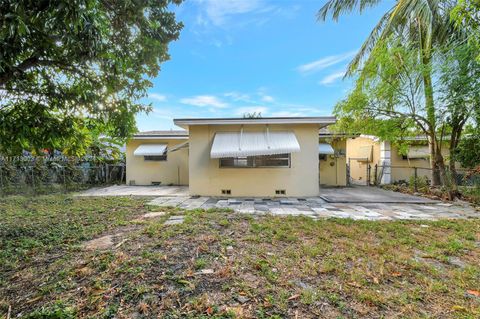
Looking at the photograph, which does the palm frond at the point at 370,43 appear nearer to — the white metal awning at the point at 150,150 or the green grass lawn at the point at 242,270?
the green grass lawn at the point at 242,270

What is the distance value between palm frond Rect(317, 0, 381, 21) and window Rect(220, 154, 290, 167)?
29.6 feet

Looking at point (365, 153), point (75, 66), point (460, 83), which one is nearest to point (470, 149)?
point (460, 83)

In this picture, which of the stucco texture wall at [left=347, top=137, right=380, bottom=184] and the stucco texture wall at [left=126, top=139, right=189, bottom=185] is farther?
the stucco texture wall at [left=347, top=137, right=380, bottom=184]

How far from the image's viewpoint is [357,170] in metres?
18.5

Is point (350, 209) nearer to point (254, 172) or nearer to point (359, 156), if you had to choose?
point (254, 172)

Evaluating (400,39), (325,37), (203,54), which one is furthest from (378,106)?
(203,54)

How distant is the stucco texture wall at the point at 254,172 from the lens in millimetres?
10406

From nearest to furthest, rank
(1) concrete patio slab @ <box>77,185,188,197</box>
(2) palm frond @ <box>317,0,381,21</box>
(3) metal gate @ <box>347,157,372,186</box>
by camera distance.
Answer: (1) concrete patio slab @ <box>77,185,188,197</box>, (2) palm frond @ <box>317,0,381,21</box>, (3) metal gate @ <box>347,157,372,186</box>

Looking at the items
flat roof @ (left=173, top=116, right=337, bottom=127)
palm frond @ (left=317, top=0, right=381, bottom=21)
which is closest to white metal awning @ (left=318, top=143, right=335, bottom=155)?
flat roof @ (left=173, top=116, right=337, bottom=127)

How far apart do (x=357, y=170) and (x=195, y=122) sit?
1476 cm

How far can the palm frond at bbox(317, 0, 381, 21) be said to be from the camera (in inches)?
474

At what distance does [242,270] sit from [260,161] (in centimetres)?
739

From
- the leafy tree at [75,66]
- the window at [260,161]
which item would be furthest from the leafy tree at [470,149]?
the leafy tree at [75,66]

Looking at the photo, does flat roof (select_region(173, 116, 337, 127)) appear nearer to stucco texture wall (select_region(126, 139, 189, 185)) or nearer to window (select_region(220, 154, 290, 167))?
window (select_region(220, 154, 290, 167))
